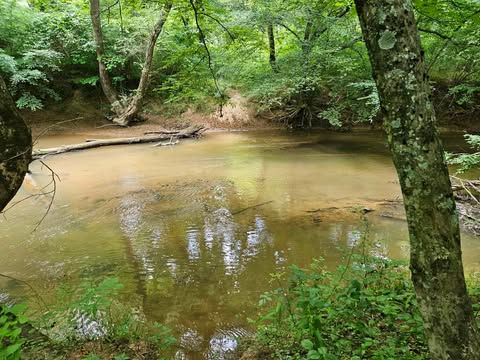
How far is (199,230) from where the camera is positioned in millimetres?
5996

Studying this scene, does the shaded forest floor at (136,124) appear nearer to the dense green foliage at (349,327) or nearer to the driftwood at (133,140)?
the driftwood at (133,140)

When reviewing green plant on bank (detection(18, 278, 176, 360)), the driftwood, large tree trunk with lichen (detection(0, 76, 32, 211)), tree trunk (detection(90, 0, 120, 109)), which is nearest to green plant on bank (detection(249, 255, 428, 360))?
green plant on bank (detection(18, 278, 176, 360))

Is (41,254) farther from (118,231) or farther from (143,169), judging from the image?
(143,169)

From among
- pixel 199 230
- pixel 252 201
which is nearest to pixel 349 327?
pixel 199 230

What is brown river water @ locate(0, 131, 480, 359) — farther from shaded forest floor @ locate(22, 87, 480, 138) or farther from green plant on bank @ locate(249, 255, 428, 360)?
shaded forest floor @ locate(22, 87, 480, 138)

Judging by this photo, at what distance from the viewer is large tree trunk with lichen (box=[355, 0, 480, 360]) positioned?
1.58 meters

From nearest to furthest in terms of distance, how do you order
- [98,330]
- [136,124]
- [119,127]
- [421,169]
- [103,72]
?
[421,169] < [98,330] < [103,72] < [119,127] < [136,124]

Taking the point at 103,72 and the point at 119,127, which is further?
the point at 119,127

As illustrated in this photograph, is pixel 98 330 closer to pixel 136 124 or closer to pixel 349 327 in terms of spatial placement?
pixel 349 327

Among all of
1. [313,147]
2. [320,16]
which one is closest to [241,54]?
[320,16]

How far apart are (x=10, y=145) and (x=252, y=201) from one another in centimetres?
513

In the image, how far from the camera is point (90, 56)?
58.9 feet

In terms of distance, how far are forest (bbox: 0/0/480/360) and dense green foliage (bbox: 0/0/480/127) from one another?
0.40 ft

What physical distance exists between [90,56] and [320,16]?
1219 cm
